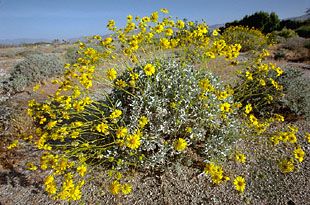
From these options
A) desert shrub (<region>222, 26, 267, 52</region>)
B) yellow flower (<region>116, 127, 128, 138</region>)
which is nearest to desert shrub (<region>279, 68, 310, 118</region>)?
yellow flower (<region>116, 127, 128, 138</region>)

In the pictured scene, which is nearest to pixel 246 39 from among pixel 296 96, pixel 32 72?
pixel 296 96

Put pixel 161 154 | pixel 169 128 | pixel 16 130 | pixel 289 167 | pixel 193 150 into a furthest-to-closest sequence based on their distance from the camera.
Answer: pixel 16 130 < pixel 193 150 < pixel 169 128 < pixel 161 154 < pixel 289 167

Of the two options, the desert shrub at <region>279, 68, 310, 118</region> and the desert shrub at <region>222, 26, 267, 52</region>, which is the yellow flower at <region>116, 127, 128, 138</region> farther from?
the desert shrub at <region>222, 26, 267, 52</region>

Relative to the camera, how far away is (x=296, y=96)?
161 inches

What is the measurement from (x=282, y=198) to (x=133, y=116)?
1.85 metres

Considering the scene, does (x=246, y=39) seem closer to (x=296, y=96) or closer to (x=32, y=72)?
(x=296, y=96)

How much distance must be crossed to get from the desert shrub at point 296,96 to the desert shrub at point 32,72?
243 inches

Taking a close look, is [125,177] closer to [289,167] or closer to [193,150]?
[193,150]

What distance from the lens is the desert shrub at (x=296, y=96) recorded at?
157 inches

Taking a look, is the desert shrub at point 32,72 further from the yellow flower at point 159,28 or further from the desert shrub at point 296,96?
the desert shrub at point 296,96

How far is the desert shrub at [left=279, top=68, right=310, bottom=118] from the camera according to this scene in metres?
3.99

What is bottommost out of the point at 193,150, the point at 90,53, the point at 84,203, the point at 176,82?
the point at 84,203

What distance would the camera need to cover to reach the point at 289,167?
7.34ft

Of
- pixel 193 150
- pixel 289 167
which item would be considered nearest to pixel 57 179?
pixel 193 150
